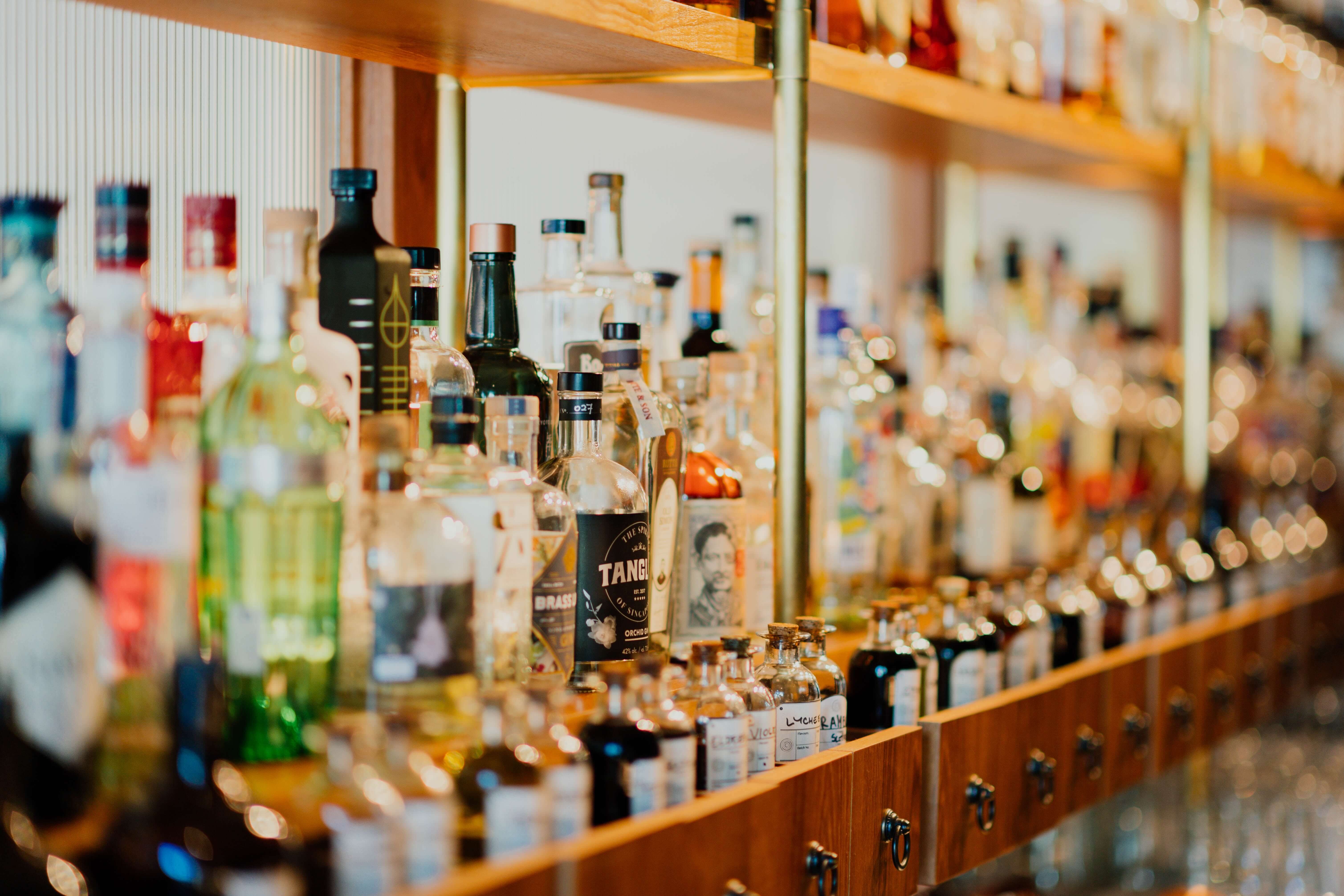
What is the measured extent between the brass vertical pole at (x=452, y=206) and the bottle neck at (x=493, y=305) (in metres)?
0.27

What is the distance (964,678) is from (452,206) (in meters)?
0.75

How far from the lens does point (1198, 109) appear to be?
2.41 m

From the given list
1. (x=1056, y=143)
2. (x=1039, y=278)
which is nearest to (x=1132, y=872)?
(x=1039, y=278)

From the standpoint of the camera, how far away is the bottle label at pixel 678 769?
1020mm

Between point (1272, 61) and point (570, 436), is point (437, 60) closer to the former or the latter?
point (570, 436)

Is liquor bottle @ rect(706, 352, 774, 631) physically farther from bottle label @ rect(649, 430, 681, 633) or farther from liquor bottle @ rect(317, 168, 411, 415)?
liquor bottle @ rect(317, 168, 411, 415)

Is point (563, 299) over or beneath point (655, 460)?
over

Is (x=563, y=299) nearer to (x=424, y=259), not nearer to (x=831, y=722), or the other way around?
(x=424, y=259)

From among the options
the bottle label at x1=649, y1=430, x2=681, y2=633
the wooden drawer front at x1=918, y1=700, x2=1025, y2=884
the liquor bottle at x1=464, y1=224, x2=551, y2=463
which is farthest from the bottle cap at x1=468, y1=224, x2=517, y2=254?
the wooden drawer front at x1=918, y1=700, x2=1025, y2=884

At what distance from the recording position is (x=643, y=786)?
0.99 m

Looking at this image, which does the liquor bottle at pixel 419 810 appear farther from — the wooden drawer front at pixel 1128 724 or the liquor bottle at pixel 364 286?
the wooden drawer front at pixel 1128 724

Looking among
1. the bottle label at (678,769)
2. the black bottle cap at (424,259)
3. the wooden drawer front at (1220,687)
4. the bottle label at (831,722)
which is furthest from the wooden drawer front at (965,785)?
the wooden drawer front at (1220,687)

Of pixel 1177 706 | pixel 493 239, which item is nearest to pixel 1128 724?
pixel 1177 706

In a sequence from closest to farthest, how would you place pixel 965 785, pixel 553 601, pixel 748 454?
pixel 553 601 → pixel 965 785 → pixel 748 454
